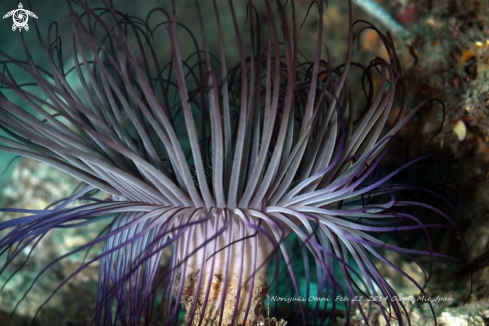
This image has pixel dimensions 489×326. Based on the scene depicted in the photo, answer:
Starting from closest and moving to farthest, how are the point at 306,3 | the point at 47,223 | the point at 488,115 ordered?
the point at 47,223 < the point at 488,115 < the point at 306,3

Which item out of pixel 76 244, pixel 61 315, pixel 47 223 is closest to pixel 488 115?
pixel 47 223

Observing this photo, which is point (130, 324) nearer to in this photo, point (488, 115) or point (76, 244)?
point (76, 244)

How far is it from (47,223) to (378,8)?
108 inches

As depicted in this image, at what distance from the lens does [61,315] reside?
9.55 ft

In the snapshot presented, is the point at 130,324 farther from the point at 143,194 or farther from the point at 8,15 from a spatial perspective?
the point at 8,15

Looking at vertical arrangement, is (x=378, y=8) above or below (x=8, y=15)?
below

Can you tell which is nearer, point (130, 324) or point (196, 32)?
point (130, 324)

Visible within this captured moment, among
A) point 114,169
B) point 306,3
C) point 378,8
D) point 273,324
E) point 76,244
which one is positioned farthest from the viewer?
point 76,244

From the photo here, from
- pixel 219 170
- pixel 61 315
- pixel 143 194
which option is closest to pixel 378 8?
pixel 219 170

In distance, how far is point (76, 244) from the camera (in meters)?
3.12

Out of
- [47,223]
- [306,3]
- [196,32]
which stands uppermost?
[196,32]

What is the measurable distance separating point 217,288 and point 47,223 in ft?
2.84

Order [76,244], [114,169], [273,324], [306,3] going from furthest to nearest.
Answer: [76,244] < [306,3] < [273,324] < [114,169]

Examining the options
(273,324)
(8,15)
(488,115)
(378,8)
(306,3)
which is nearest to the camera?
(273,324)
